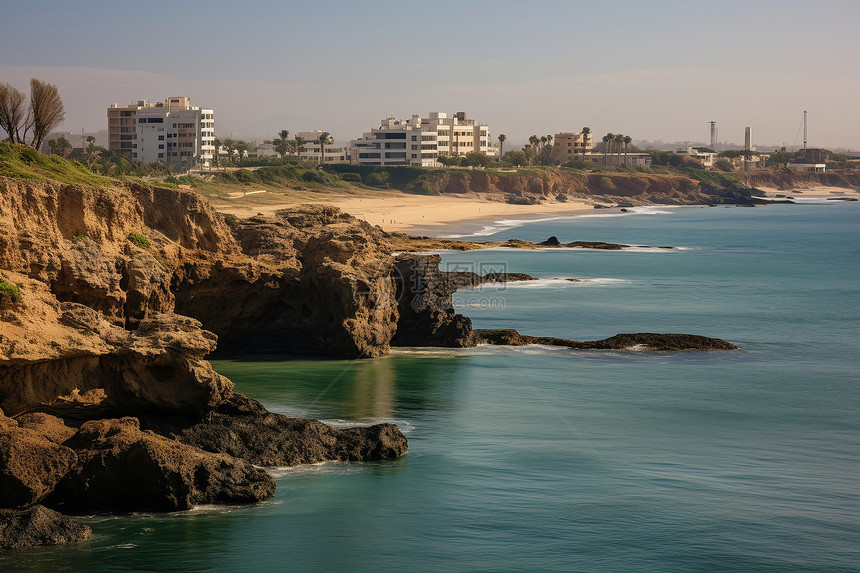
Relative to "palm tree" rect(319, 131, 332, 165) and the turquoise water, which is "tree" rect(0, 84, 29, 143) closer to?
the turquoise water

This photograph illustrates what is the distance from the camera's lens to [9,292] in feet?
57.8

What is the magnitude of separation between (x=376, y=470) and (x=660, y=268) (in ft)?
173

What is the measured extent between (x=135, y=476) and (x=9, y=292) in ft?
13.5

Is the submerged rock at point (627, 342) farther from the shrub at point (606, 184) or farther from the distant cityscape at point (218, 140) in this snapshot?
the shrub at point (606, 184)

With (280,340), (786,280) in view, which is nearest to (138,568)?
(280,340)

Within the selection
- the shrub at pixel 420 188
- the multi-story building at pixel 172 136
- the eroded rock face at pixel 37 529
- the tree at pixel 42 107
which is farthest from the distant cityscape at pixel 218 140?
→ the eroded rock face at pixel 37 529

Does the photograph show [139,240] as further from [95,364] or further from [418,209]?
[418,209]

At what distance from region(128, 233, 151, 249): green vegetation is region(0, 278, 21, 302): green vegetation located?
7834 millimetres

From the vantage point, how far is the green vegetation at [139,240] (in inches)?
1014

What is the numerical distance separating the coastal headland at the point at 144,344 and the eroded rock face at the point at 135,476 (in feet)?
0.08

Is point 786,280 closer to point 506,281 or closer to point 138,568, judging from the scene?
point 506,281

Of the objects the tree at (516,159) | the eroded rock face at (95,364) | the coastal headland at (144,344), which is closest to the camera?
the coastal headland at (144,344)

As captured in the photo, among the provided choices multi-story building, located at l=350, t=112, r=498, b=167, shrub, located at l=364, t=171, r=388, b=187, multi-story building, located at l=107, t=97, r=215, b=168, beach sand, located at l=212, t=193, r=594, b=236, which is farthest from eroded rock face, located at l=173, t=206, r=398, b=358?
multi-story building, located at l=350, t=112, r=498, b=167

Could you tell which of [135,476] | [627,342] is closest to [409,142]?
[627,342]
